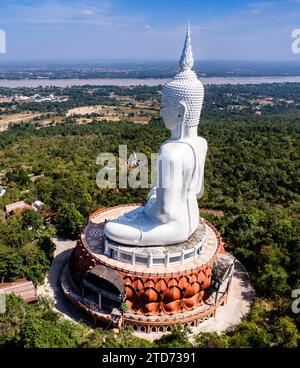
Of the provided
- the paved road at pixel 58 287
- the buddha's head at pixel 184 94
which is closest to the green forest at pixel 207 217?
the paved road at pixel 58 287

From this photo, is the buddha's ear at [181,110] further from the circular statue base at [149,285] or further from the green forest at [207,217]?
the green forest at [207,217]

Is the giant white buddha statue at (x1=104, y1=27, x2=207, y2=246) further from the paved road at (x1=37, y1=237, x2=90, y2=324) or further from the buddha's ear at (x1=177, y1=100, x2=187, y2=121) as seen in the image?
the paved road at (x1=37, y1=237, x2=90, y2=324)

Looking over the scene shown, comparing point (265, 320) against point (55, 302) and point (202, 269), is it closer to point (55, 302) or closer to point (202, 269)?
point (202, 269)

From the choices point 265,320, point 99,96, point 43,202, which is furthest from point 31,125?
point 265,320

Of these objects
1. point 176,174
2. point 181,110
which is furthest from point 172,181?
point 181,110

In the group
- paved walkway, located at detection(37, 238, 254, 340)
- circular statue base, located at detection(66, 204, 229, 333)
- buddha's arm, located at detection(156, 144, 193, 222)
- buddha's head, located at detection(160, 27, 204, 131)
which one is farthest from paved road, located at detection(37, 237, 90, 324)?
buddha's head, located at detection(160, 27, 204, 131)

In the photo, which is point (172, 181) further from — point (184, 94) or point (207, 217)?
point (207, 217)

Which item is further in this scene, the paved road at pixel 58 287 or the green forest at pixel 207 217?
the paved road at pixel 58 287

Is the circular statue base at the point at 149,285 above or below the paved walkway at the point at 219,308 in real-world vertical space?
above
